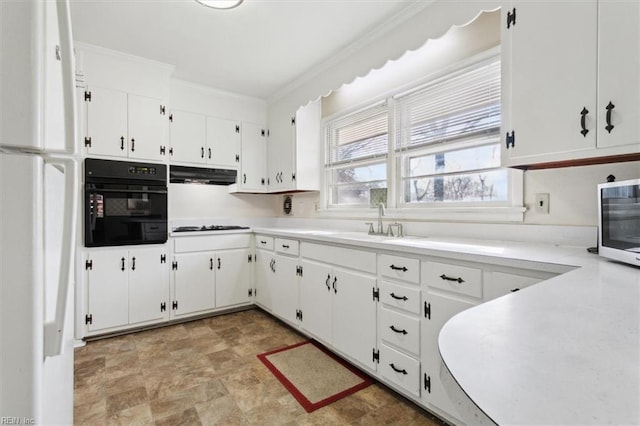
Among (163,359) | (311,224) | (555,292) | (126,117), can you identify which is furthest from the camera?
(311,224)

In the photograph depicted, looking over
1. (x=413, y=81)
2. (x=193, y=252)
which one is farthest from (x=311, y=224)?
(x=413, y=81)

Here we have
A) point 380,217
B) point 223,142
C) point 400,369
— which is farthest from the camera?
point 223,142

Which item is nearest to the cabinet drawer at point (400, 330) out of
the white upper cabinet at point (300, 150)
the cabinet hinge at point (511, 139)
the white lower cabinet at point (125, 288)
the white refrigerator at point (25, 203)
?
the cabinet hinge at point (511, 139)

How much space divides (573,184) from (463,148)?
0.77m

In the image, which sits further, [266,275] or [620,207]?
[266,275]

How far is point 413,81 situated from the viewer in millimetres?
2549

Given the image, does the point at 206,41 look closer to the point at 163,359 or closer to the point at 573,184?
the point at 163,359

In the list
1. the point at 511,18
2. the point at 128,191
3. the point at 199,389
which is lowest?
the point at 199,389

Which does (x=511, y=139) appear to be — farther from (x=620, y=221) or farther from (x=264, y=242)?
(x=264, y=242)

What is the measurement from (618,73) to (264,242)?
118 inches

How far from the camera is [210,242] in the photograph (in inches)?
134

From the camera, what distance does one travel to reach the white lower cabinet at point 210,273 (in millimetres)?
3236

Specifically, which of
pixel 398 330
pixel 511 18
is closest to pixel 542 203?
pixel 511 18

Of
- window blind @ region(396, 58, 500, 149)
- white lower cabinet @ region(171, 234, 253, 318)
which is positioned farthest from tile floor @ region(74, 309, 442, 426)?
window blind @ region(396, 58, 500, 149)
